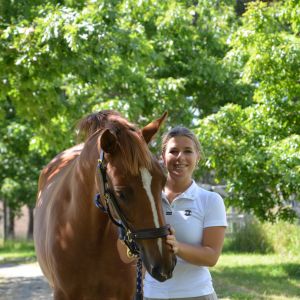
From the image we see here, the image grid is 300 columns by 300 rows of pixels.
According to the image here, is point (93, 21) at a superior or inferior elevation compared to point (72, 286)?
superior

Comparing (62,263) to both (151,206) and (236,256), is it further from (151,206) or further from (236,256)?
(236,256)


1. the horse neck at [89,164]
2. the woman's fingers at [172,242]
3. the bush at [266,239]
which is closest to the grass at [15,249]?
the bush at [266,239]

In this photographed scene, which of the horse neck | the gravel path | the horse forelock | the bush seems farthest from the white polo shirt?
the bush

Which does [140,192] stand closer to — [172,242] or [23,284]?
[172,242]

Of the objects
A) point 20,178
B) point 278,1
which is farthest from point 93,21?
point 20,178

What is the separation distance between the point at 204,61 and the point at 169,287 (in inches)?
442

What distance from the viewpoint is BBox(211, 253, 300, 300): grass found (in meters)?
8.66

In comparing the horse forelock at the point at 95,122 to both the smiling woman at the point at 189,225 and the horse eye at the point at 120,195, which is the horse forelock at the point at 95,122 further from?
the horse eye at the point at 120,195

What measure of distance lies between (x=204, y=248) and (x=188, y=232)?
0.13m

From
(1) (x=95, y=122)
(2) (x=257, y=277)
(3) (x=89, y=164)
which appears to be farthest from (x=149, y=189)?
(2) (x=257, y=277)

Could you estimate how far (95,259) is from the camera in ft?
12.5

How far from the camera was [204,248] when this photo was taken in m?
3.23

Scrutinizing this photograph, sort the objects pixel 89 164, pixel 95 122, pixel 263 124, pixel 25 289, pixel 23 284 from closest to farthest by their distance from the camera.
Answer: pixel 89 164, pixel 95 122, pixel 263 124, pixel 25 289, pixel 23 284

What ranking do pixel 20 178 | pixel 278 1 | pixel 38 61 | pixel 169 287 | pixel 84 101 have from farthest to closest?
pixel 20 178, pixel 84 101, pixel 278 1, pixel 38 61, pixel 169 287
